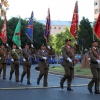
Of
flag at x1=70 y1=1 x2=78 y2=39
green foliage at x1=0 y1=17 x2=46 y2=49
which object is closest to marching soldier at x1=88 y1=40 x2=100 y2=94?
flag at x1=70 y1=1 x2=78 y2=39

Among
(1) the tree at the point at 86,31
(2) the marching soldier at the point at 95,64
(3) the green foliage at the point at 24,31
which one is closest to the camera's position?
(2) the marching soldier at the point at 95,64

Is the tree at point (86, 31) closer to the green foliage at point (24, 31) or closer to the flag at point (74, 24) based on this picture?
the green foliage at point (24, 31)

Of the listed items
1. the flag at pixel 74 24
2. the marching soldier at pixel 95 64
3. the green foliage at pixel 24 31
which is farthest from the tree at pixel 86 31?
the marching soldier at pixel 95 64

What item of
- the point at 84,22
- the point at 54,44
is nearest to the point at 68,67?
the point at 84,22

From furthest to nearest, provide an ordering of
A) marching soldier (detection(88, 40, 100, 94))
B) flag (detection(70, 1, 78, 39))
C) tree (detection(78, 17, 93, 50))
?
tree (detection(78, 17, 93, 50)) < flag (detection(70, 1, 78, 39)) < marching soldier (detection(88, 40, 100, 94))

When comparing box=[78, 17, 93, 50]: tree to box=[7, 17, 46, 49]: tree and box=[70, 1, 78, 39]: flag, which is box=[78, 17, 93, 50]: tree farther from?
box=[70, 1, 78, 39]: flag

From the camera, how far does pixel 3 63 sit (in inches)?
690

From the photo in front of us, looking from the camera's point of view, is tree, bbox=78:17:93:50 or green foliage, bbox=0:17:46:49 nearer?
green foliage, bbox=0:17:46:49

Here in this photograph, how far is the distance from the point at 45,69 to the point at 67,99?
392cm

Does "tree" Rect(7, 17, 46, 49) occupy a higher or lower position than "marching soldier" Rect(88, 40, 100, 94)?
higher

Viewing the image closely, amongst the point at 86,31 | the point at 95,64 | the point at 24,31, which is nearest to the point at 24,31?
the point at 24,31

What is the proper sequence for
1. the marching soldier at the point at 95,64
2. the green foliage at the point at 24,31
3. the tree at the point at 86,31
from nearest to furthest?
the marching soldier at the point at 95,64 < the green foliage at the point at 24,31 < the tree at the point at 86,31

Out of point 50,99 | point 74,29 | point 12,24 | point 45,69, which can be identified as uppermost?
point 12,24

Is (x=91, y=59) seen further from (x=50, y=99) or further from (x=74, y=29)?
(x=74, y=29)
